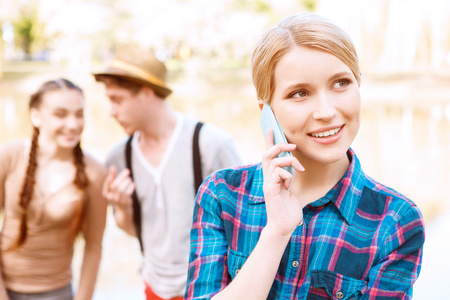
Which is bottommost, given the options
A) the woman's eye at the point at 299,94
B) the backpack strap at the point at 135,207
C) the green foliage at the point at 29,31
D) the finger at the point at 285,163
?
the backpack strap at the point at 135,207

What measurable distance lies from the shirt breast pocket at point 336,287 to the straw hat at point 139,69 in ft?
4.63

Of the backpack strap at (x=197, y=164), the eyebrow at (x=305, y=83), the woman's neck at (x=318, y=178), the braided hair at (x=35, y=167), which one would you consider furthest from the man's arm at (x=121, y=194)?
the eyebrow at (x=305, y=83)

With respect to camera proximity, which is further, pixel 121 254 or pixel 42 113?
pixel 121 254

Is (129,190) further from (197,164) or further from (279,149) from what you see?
(279,149)

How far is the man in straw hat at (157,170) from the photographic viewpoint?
2.07m

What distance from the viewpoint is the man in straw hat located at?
81.4 inches

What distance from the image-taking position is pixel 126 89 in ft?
7.35

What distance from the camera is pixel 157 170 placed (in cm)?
212

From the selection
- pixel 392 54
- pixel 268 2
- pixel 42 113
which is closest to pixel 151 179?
pixel 42 113

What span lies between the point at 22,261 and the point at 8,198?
0.25m

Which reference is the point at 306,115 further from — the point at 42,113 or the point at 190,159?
the point at 42,113

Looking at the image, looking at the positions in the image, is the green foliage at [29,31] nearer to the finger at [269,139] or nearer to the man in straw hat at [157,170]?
the man in straw hat at [157,170]

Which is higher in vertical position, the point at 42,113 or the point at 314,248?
the point at 42,113

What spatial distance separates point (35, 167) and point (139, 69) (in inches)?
23.4
